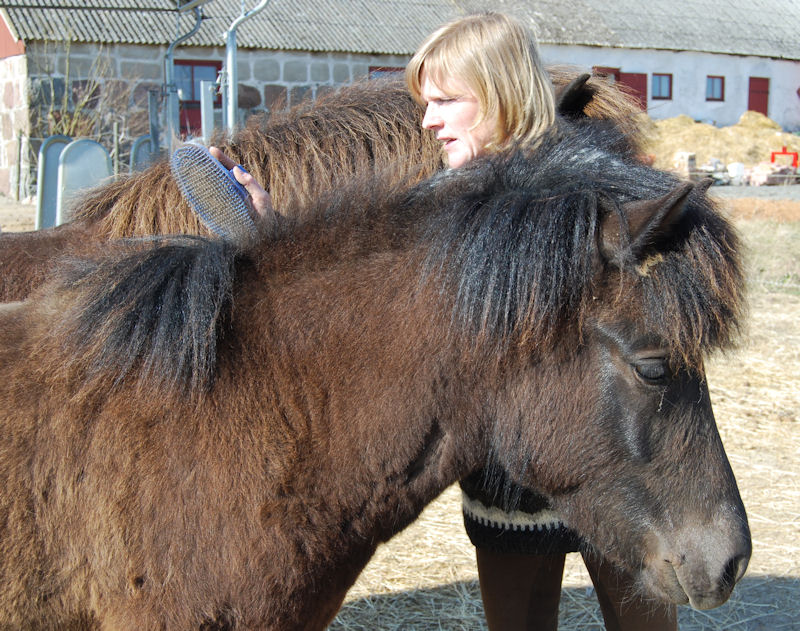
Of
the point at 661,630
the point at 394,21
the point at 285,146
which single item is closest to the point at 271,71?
the point at 394,21

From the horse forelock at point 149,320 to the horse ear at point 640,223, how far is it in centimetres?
84

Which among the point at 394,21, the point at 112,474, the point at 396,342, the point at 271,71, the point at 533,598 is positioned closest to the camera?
the point at 112,474

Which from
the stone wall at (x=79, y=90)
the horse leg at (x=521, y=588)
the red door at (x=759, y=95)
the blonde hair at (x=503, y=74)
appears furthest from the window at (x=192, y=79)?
the red door at (x=759, y=95)

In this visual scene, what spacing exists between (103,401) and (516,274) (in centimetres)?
92

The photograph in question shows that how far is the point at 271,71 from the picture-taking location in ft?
57.8

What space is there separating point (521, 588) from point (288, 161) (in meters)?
1.62

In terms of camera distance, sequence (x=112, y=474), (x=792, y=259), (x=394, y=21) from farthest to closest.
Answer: (x=394, y=21) → (x=792, y=259) → (x=112, y=474)

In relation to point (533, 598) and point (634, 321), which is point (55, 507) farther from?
point (533, 598)

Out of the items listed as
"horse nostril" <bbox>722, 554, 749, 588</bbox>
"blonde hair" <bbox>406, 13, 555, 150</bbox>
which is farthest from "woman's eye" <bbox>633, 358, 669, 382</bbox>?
"blonde hair" <bbox>406, 13, 555, 150</bbox>

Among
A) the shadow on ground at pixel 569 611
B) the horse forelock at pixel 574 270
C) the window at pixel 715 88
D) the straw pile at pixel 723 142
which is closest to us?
the horse forelock at pixel 574 270

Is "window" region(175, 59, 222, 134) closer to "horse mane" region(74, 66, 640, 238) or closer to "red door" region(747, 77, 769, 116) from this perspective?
"horse mane" region(74, 66, 640, 238)

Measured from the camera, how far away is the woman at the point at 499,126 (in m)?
2.25

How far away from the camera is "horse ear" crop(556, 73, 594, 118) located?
2525mm

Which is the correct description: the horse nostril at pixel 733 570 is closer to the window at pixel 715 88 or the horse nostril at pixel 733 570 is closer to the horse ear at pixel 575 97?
the horse ear at pixel 575 97
